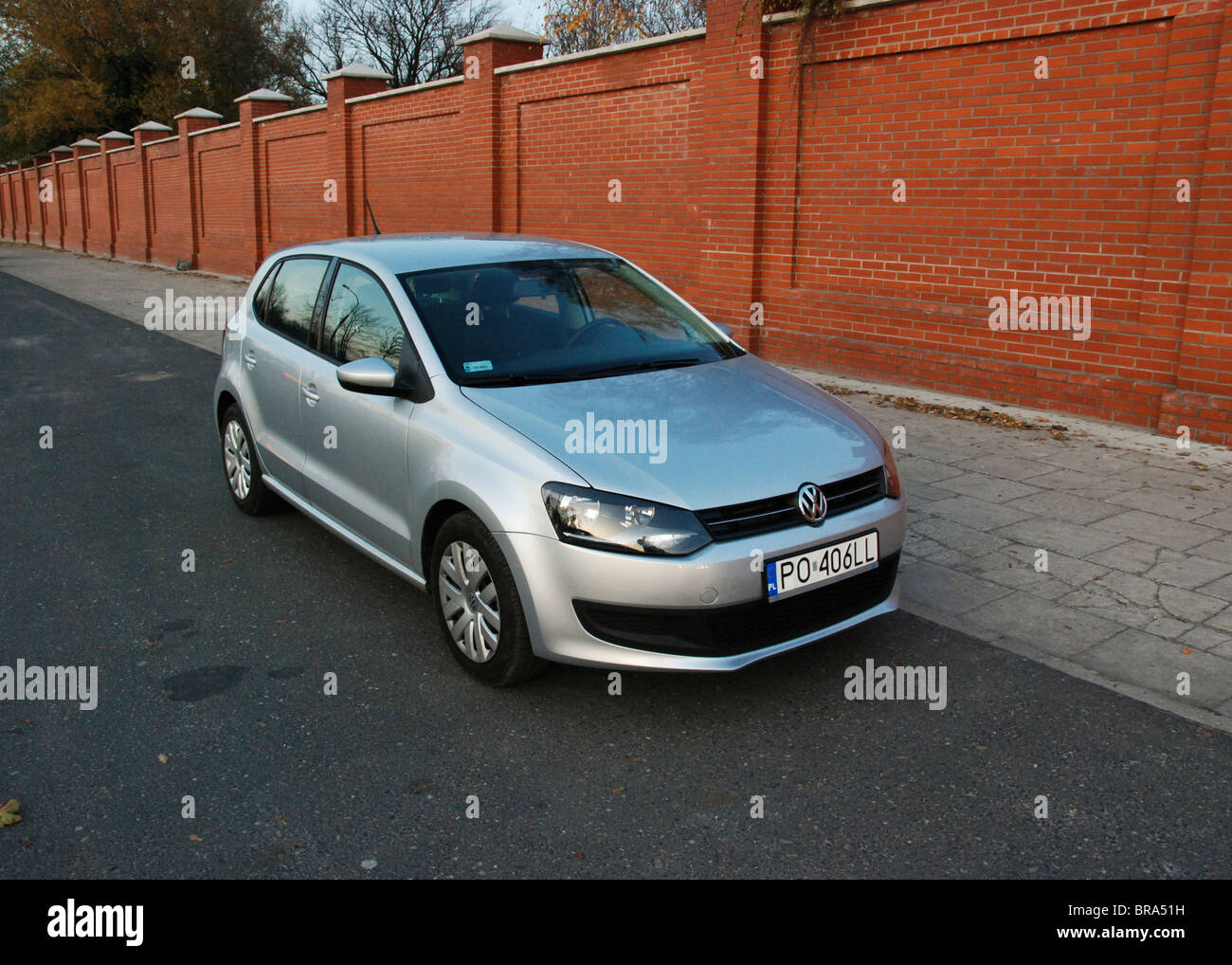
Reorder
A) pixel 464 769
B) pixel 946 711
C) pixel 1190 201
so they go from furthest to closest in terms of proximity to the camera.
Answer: pixel 1190 201, pixel 946 711, pixel 464 769

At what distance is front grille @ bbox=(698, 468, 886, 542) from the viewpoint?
3.81 m

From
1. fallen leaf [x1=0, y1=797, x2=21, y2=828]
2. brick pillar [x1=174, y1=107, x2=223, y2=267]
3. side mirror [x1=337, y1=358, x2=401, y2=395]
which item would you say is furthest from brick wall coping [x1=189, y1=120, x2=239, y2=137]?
fallen leaf [x1=0, y1=797, x2=21, y2=828]

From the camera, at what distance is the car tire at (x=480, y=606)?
4.03 m

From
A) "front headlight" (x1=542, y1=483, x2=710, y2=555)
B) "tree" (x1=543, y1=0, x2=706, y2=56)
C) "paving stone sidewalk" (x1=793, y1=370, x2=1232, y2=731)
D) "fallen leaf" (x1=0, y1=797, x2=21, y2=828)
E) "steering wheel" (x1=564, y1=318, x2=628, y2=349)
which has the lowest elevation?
"fallen leaf" (x1=0, y1=797, x2=21, y2=828)

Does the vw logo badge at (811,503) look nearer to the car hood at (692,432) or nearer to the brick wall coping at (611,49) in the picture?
the car hood at (692,432)

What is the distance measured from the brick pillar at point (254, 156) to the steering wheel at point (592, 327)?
→ 67.5 feet

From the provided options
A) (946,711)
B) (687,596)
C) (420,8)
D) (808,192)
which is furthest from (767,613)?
(420,8)

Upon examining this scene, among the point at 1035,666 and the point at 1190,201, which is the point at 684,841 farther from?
the point at 1190,201

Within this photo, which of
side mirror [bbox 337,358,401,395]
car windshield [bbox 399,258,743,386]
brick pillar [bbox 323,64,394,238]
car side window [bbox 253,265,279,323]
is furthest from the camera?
brick pillar [bbox 323,64,394,238]

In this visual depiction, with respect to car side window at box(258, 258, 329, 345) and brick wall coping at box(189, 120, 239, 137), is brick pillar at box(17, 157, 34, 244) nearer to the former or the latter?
brick wall coping at box(189, 120, 239, 137)

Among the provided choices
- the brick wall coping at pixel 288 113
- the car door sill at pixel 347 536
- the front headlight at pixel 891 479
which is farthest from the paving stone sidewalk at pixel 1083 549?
the brick wall coping at pixel 288 113

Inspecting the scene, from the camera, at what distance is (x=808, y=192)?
1082cm
